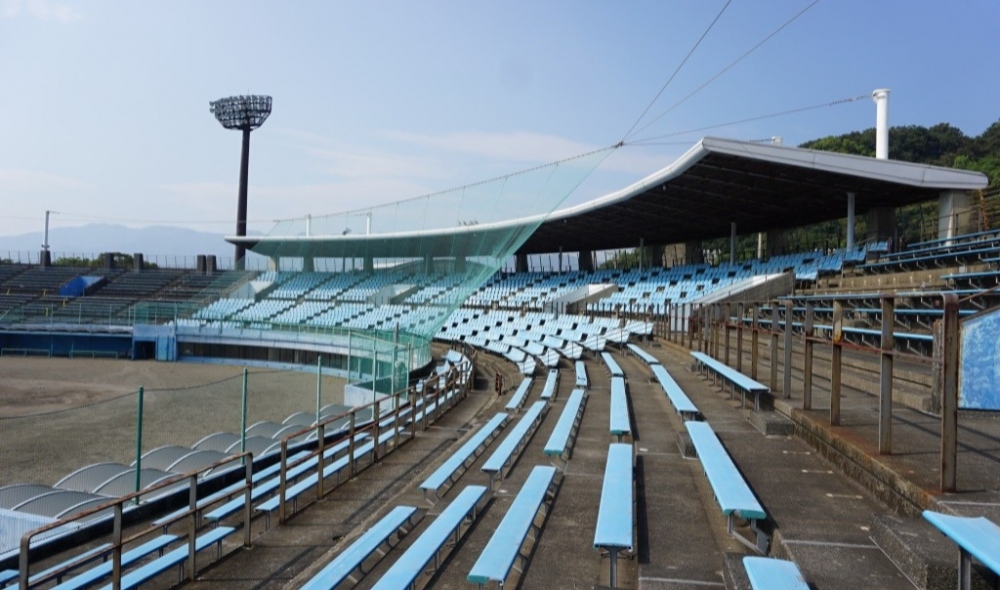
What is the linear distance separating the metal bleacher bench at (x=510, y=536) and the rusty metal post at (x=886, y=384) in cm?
253

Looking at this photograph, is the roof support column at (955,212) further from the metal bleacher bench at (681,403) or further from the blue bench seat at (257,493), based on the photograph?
the blue bench seat at (257,493)

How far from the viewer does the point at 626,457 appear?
6281 mm

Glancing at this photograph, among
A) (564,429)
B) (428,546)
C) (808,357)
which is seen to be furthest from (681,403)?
(428,546)

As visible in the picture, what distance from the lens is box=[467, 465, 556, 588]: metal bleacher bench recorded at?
3.71 metres

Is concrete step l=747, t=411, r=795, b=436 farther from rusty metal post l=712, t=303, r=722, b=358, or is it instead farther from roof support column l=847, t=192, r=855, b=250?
roof support column l=847, t=192, r=855, b=250

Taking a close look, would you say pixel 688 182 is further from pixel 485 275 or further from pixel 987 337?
pixel 987 337

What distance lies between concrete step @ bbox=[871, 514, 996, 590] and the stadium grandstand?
17 mm

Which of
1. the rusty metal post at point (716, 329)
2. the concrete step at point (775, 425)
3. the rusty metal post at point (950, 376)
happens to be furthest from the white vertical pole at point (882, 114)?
the rusty metal post at point (950, 376)

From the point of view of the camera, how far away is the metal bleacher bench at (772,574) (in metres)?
3.25

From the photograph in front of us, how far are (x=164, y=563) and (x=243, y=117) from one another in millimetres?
70507

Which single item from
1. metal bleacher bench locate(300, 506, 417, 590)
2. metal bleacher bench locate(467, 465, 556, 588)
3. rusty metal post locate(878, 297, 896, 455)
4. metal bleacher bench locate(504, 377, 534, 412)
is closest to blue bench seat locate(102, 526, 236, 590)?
metal bleacher bench locate(300, 506, 417, 590)

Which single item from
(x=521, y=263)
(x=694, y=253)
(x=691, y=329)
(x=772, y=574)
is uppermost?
(x=694, y=253)

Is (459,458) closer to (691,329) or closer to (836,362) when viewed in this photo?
(836,362)

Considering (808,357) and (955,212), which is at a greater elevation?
(955,212)
